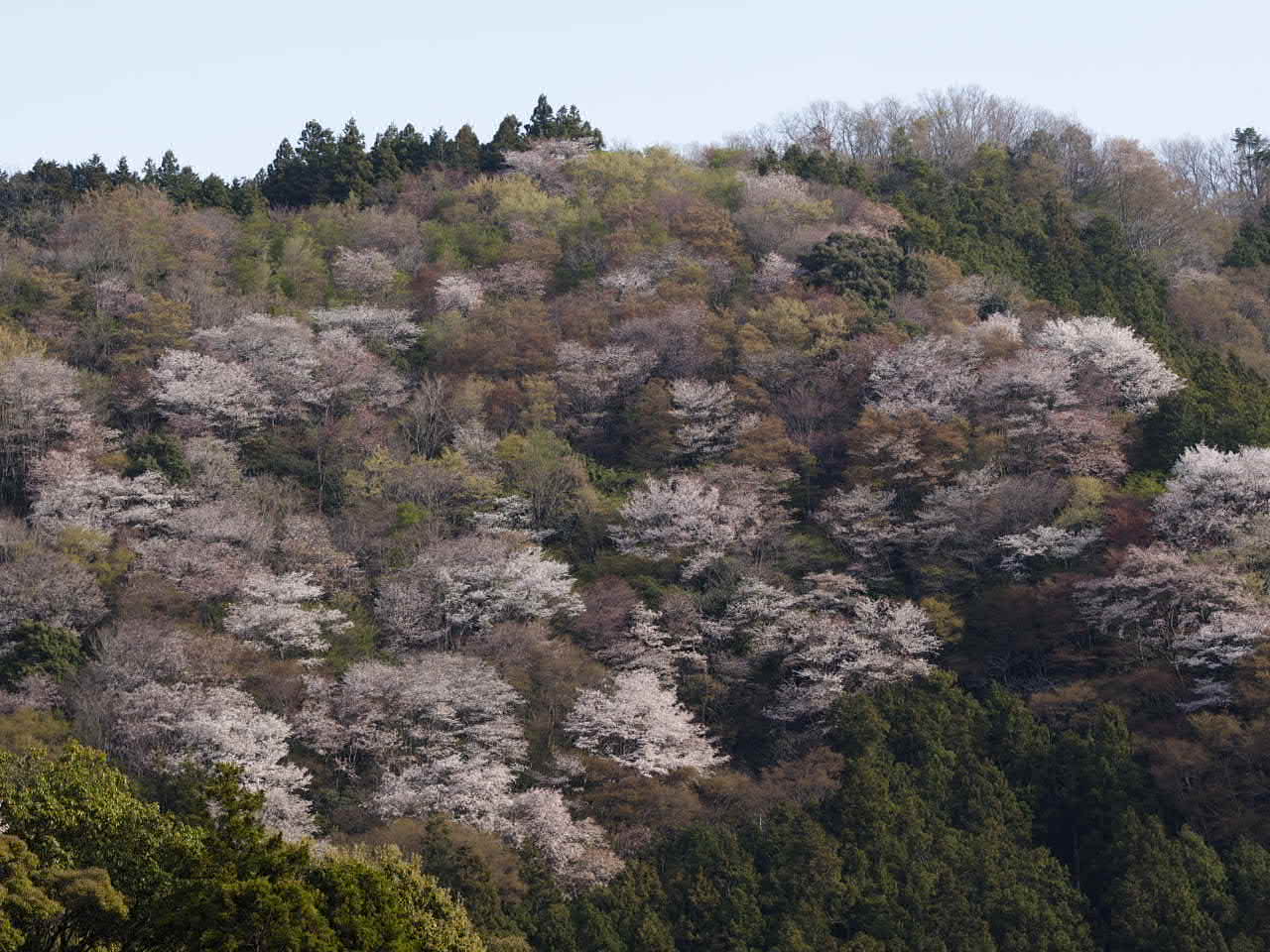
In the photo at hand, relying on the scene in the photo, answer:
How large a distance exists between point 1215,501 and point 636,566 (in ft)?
38.6

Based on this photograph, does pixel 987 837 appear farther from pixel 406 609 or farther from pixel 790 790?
pixel 406 609

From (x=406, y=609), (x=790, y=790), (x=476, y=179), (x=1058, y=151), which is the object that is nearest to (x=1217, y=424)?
(x=790, y=790)

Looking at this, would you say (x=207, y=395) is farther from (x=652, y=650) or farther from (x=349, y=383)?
(x=652, y=650)

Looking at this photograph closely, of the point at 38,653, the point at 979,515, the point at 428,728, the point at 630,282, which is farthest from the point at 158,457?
the point at 979,515

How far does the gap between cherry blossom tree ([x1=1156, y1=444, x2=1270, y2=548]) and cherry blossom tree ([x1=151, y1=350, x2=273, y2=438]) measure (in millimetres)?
20674

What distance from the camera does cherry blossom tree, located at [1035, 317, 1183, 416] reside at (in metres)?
43.2

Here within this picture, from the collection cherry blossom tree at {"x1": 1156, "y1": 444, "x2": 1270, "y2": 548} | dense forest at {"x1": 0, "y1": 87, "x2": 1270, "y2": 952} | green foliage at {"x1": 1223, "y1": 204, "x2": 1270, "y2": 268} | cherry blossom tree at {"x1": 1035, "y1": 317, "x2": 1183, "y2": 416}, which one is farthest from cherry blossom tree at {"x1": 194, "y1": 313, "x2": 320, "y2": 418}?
green foliage at {"x1": 1223, "y1": 204, "x2": 1270, "y2": 268}

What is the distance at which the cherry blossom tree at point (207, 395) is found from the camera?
4344 centimetres

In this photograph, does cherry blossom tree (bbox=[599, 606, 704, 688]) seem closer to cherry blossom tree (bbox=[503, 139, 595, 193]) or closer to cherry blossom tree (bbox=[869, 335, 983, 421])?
cherry blossom tree (bbox=[869, 335, 983, 421])

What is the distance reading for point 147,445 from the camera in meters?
41.4

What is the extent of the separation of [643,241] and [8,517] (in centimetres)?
2073

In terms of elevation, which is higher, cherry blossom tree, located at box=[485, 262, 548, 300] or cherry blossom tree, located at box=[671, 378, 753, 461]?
cherry blossom tree, located at box=[485, 262, 548, 300]

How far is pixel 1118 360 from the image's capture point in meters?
43.9

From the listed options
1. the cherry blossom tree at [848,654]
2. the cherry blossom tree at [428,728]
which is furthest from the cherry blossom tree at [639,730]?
the cherry blossom tree at [848,654]
